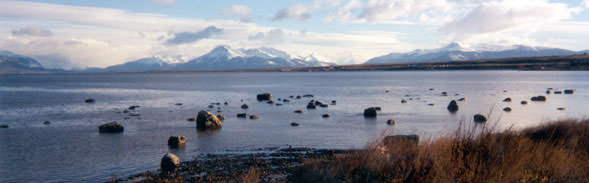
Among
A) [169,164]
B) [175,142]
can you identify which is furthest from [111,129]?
[169,164]

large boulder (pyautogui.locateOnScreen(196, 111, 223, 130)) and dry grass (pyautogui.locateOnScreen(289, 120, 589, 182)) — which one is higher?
dry grass (pyautogui.locateOnScreen(289, 120, 589, 182))

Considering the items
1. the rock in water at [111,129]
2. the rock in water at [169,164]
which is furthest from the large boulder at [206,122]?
the rock in water at [169,164]

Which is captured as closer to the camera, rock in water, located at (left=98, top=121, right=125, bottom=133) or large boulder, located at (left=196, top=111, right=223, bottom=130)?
rock in water, located at (left=98, top=121, right=125, bottom=133)

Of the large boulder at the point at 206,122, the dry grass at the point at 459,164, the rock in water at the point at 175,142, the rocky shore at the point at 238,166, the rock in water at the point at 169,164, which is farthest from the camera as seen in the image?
the large boulder at the point at 206,122

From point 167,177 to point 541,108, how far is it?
158 feet

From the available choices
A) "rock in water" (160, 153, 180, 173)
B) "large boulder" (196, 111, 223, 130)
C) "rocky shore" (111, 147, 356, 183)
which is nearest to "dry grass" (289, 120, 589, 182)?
"rocky shore" (111, 147, 356, 183)

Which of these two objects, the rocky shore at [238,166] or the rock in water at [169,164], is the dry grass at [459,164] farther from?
the rock in water at [169,164]

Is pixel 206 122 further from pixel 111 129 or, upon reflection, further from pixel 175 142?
pixel 175 142

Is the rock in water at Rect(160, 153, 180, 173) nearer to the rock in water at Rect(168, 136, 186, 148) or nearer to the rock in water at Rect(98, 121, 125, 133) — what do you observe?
the rock in water at Rect(168, 136, 186, 148)

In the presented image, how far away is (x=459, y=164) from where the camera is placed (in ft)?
34.4

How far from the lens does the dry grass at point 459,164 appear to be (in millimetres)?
10578

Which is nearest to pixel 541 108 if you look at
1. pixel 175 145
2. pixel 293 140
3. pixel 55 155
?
pixel 293 140

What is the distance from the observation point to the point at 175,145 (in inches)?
1176

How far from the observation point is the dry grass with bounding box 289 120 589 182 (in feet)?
34.7
